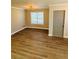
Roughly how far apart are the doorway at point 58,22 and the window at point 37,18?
12.2 feet

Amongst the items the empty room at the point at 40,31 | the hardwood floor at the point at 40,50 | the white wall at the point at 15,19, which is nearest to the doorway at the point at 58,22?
the empty room at the point at 40,31

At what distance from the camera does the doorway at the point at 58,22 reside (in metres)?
7.81

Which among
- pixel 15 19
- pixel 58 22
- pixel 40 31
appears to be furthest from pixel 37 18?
pixel 58 22

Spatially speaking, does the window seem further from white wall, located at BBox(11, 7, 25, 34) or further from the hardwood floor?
the hardwood floor

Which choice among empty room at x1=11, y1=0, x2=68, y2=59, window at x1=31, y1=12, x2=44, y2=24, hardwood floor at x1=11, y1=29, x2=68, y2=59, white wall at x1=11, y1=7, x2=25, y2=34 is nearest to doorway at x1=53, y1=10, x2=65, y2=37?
empty room at x1=11, y1=0, x2=68, y2=59

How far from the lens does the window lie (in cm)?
1176

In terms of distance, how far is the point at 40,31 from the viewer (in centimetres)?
1054

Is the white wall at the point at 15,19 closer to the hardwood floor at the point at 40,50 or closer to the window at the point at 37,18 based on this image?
the window at the point at 37,18

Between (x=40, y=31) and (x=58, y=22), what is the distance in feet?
9.59
